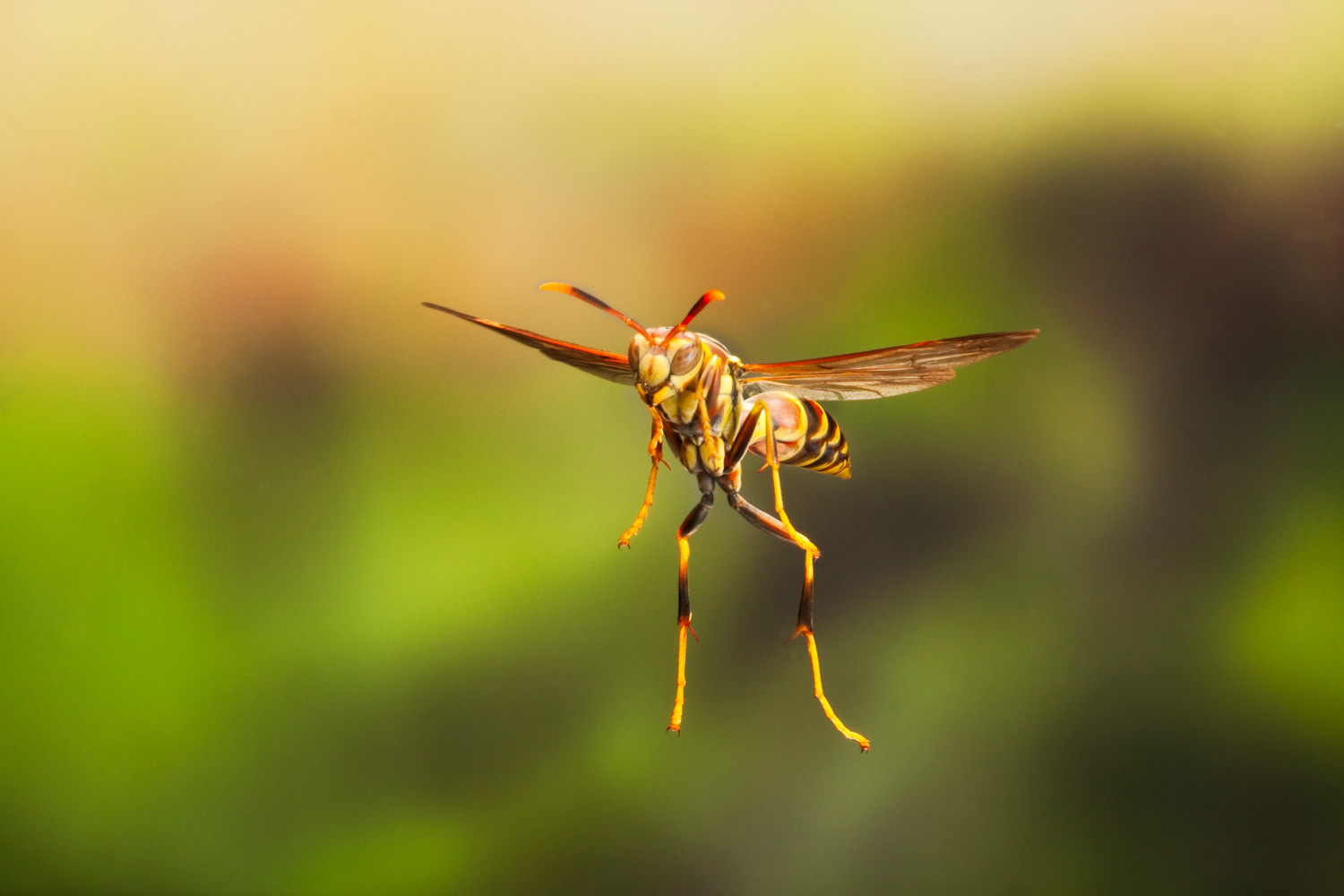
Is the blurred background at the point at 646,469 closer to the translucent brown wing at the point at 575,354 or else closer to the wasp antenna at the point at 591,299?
the translucent brown wing at the point at 575,354

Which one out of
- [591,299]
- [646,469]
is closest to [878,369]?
[591,299]

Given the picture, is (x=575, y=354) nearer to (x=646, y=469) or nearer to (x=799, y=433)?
(x=799, y=433)

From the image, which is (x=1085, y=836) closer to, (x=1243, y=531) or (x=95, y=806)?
(x=1243, y=531)

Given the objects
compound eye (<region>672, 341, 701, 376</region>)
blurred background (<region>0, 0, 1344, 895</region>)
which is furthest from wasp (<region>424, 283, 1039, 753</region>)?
blurred background (<region>0, 0, 1344, 895</region>)

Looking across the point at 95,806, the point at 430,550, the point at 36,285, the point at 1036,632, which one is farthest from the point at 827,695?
Answer: the point at 36,285

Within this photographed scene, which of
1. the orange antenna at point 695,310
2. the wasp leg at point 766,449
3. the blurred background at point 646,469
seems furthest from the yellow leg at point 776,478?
the blurred background at point 646,469
